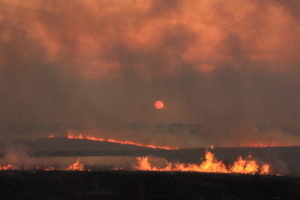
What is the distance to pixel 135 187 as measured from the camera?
79062 millimetres

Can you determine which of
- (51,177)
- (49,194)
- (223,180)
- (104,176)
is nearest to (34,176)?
(51,177)

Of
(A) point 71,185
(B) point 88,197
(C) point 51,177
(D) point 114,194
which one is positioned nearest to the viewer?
(B) point 88,197

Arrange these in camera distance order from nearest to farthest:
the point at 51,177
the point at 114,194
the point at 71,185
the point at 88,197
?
the point at 88,197 → the point at 114,194 → the point at 71,185 → the point at 51,177

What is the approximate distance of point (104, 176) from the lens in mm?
94062

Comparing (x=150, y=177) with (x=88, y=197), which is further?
(x=150, y=177)

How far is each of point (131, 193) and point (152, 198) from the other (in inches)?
200

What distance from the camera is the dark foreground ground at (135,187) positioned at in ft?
228

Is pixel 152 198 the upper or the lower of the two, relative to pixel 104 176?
lower

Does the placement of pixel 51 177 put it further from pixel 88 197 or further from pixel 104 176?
pixel 88 197

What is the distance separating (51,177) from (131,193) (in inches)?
880

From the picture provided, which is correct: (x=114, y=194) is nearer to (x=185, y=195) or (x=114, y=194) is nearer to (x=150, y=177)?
(x=185, y=195)

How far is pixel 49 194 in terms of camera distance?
6900 cm

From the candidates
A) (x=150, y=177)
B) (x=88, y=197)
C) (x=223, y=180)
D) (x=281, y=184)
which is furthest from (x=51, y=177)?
(x=281, y=184)

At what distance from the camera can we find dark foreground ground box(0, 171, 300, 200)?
6938 cm
